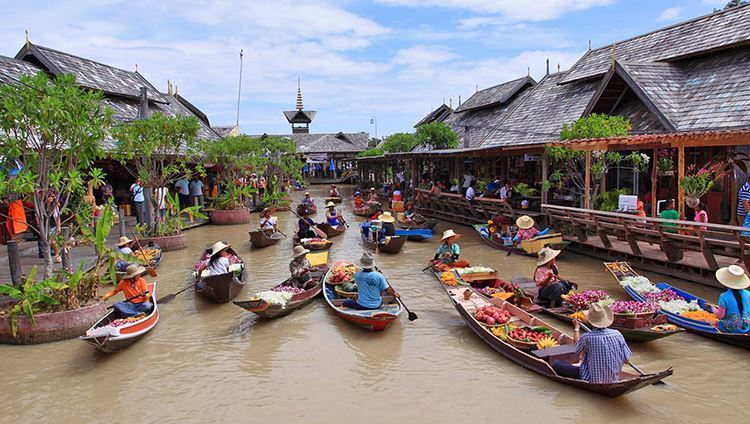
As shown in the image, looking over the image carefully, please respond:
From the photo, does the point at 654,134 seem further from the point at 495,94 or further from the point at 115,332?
the point at 495,94

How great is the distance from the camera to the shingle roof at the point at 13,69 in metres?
17.6

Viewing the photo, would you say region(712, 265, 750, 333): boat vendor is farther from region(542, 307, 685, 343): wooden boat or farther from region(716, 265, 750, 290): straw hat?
region(542, 307, 685, 343): wooden boat

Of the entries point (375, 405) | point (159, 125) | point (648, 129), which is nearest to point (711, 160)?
point (648, 129)

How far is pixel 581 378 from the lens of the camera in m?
6.66

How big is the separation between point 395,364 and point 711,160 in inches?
413

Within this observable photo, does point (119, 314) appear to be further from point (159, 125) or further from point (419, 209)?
point (419, 209)

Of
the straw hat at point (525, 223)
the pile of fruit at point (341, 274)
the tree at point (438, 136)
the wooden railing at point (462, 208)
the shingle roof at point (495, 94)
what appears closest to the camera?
the pile of fruit at point (341, 274)

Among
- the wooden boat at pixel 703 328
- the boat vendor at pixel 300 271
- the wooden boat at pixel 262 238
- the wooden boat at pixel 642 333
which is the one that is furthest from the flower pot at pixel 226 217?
the wooden boat at pixel 642 333

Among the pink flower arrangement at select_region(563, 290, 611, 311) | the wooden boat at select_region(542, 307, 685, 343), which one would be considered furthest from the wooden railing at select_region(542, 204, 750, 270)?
the wooden boat at select_region(542, 307, 685, 343)

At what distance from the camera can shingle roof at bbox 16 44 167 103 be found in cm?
2164

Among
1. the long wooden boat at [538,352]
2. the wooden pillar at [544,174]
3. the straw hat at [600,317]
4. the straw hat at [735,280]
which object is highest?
the wooden pillar at [544,174]

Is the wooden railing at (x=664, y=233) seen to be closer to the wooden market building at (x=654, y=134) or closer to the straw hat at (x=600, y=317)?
the wooden market building at (x=654, y=134)

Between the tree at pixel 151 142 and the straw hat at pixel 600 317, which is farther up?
the tree at pixel 151 142

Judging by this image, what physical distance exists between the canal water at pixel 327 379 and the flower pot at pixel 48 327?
16 cm
